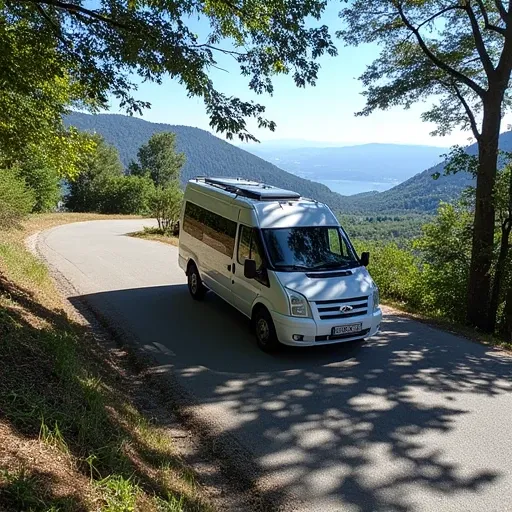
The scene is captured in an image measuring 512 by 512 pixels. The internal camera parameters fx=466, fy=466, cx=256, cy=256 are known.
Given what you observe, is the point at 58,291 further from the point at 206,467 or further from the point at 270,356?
the point at 206,467

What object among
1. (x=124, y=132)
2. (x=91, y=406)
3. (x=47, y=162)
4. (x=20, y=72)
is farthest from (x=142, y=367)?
(x=124, y=132)

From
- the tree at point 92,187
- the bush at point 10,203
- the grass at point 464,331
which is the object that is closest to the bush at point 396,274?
the grass at point 464,331

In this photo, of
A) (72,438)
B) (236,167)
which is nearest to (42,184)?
(72,438)

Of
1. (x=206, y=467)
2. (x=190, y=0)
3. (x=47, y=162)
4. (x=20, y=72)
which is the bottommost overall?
(x=206, y=467)

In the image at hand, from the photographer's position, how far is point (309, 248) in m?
8.24

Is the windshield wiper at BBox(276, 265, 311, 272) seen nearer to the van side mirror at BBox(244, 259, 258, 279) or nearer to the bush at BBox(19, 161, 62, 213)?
the van side mirror at BBox(244, 259, 258, 279)

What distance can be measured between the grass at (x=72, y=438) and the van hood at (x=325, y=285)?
292cm

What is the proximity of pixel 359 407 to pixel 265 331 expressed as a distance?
2330mm

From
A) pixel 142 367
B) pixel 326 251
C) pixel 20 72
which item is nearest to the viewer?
pixel 142 367

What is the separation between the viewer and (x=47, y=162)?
1305cm

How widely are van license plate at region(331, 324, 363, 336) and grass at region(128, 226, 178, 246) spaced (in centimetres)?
1589

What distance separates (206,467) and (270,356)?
310cm

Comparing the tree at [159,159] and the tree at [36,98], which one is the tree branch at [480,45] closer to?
the tree at [36,98]

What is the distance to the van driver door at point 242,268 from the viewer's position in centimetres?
812
